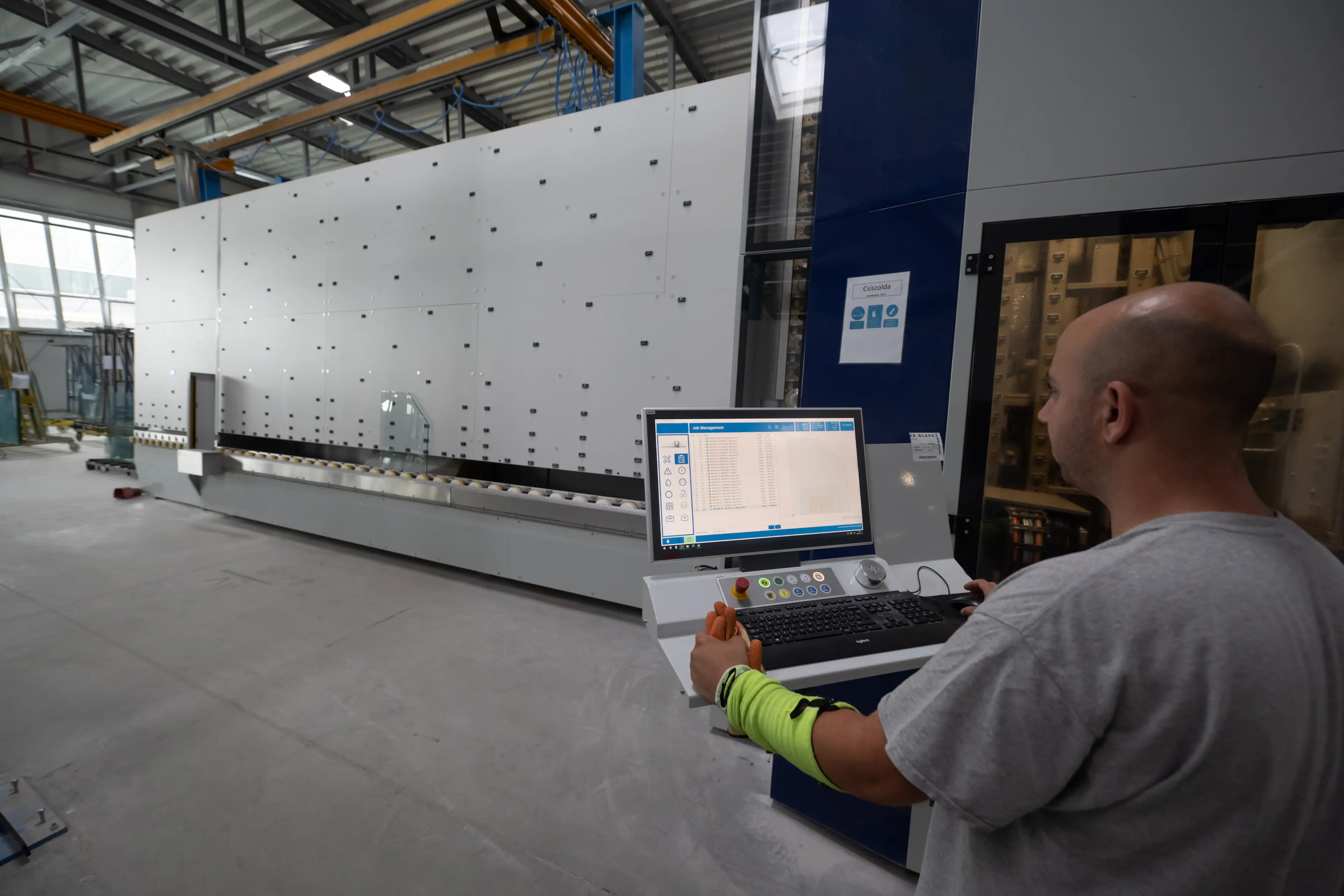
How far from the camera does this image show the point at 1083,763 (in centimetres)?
56

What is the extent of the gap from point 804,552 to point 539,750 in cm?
122

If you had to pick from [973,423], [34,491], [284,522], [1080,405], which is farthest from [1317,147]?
[34,491]

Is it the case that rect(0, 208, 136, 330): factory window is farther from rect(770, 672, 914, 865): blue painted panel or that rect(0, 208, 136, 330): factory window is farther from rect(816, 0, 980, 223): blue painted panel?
rect(770, 672, 914, 865): blue painted panel

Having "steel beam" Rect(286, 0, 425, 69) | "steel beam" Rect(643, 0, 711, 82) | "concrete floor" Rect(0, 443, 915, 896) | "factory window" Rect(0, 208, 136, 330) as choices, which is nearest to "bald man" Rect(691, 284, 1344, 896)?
"concrete floor" Rect(0, 443, 915, 896)

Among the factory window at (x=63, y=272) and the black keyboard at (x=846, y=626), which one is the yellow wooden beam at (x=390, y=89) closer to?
the black keyboard at (x=846, y=626)

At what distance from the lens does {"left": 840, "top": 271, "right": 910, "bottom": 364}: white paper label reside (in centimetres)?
164

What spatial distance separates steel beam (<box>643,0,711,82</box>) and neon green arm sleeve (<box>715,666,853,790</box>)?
471 centimetres

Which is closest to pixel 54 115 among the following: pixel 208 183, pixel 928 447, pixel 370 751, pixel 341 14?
pixel 208 183

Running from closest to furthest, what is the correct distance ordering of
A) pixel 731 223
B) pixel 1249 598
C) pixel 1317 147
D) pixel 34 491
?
pixel 1249 598
pixel 1317 147
pixel 731 223
pixel 34 491

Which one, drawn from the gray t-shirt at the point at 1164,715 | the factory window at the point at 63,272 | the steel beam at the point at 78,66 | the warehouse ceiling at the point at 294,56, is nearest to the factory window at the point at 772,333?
the gray t-shirt at the point at 1164,715

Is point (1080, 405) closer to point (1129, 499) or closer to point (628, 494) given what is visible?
point (1129, 499)

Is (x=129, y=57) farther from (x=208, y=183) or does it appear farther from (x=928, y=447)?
(x=928, y=447)

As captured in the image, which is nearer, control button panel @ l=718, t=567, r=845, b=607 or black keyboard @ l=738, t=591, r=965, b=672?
black keyboard @ l=738, t=591, r=965, b=672

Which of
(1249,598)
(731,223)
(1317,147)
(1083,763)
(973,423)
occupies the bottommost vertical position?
(1083,763)
